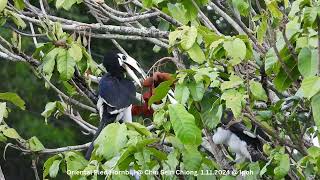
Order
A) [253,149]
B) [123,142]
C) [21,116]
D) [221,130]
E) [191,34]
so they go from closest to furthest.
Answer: [123,142]
[191,34]
[253,149]
[221,130]
[21,116]

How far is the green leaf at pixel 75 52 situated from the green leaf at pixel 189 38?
2.24 ft

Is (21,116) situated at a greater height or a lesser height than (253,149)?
lesser

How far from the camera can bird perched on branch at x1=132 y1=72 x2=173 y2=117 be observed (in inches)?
113

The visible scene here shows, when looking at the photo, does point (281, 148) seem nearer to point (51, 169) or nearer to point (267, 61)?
point (267, 61)

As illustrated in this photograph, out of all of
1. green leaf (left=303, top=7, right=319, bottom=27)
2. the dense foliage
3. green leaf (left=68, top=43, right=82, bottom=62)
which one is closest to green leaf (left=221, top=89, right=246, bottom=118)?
the dense foliage

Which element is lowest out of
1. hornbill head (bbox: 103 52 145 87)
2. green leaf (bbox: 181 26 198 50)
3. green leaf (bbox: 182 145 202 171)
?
hornbill head (bbox: 103 52 145 87)

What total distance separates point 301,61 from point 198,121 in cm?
44

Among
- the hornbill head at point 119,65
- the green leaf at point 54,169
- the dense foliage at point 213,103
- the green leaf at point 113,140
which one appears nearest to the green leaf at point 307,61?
the dense foliage at point 213,103

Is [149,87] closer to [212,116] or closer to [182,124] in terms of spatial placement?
[212,116]

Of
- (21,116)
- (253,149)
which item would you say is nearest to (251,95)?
(253,149)

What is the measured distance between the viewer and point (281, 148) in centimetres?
251

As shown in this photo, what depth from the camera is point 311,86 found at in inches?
75.5

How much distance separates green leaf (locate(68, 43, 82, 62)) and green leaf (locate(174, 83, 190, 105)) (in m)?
0.79

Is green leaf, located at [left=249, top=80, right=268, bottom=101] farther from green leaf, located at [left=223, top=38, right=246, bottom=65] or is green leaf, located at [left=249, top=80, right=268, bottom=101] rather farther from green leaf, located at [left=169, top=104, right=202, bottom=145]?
green leaf, located at [left=169, top=104, right=202, bottom=145]
